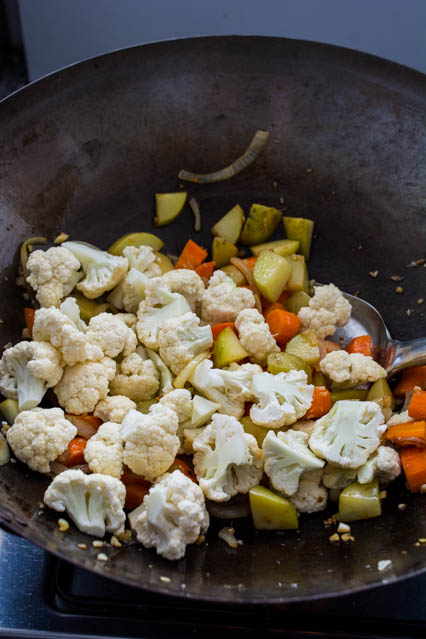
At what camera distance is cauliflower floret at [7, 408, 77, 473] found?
176 cm

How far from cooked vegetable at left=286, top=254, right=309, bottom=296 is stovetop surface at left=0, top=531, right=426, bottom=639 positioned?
105 cm

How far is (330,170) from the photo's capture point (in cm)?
234

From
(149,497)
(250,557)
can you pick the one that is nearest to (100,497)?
(149,497)

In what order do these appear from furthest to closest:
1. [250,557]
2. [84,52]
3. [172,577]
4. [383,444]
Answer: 1. [84,52]
2. [383,444]
3. [250,557]
4. [172,577]

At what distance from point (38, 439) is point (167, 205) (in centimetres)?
103

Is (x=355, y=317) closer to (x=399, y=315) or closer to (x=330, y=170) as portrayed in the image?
(x=399, y=315)

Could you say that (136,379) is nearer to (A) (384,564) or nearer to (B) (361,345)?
(B) (361,345)

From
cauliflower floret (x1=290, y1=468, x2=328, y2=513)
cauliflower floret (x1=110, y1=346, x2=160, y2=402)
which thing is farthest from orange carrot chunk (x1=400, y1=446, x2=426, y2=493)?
cauliflower floret (x1=110, y1=346, x2=160, y2=402)

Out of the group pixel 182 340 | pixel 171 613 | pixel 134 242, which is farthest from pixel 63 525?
pixel 134 242

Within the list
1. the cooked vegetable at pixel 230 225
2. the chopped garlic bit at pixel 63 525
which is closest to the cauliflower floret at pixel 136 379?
the chopped garlic bit at pixel 63 525

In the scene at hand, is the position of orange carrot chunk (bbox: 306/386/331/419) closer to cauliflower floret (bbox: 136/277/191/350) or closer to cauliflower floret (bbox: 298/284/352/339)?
cauliflower floret (bbox: 298/284/352/339)

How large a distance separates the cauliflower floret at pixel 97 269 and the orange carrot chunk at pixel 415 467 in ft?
3.61

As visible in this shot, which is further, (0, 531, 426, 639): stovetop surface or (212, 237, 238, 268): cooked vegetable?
(212, 237, 238, 268): cooked vegetable

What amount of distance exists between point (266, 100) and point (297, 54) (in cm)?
19
